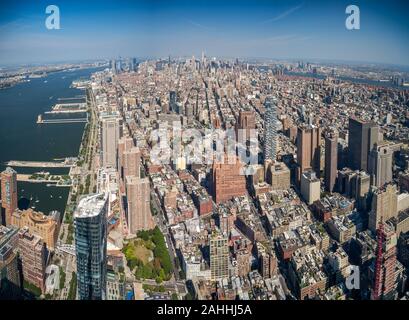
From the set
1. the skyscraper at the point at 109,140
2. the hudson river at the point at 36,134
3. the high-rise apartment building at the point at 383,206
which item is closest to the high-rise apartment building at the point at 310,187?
the high-rise apartment building at the point at 383,206

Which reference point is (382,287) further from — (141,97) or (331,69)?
(141,97)

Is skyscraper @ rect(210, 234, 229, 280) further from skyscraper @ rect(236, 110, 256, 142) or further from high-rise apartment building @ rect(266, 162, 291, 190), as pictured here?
skyscraper @ rect(236, 110, 256, 142)

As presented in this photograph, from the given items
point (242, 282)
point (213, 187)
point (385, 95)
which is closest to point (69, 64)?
point (213, 187)

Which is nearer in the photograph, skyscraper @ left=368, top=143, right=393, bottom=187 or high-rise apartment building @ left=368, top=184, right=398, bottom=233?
high-rise apartment building @ left=368, top=184, right=398, bottom=233

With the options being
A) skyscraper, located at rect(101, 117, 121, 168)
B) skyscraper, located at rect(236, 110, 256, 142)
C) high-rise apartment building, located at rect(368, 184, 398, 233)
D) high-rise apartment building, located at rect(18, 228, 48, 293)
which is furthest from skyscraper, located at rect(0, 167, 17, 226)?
high-rise apartment building, located at rect(368, 184, 398, 233)

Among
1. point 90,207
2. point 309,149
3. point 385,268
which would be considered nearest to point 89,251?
point 90,207

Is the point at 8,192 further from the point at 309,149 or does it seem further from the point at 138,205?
the point at 309,149
